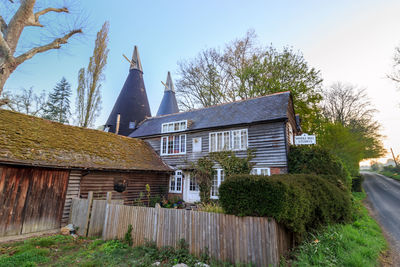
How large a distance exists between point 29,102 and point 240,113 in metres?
25.4

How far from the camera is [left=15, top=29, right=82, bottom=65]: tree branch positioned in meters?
8.05

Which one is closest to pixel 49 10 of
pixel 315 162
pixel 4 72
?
pixel 4 72

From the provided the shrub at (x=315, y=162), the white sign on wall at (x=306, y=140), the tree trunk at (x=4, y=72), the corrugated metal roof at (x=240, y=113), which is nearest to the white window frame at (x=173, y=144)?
the corrugated metal roof at (x=240, y=113)

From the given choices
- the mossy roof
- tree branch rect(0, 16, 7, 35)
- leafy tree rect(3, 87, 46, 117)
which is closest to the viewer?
the mossy roof

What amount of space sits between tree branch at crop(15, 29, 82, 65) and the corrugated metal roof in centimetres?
875

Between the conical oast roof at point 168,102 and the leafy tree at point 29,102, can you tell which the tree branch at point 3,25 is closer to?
the leafy tree at point 29,102

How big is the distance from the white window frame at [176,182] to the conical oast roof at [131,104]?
384 inches

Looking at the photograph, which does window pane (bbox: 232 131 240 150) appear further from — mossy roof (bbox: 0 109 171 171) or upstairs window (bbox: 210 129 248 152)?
mossy roof (bbox: 0 109 171 171)

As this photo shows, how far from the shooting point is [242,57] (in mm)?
22688

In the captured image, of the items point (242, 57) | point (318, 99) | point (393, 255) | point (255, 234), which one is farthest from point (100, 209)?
point (242, 57)

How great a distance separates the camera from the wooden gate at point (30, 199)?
684cm

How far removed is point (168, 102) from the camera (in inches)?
1075

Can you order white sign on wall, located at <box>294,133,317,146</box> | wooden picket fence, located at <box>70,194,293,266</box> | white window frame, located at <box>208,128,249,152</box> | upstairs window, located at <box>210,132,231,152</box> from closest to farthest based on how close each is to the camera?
wooden picket fence, located at <box>70,194,293,266</box>, white sign on wall, located at <box>294,133,317,146</box>, white window frame, located at <box>208,128,249,152</box>, upstairs window, located at <box>210,132,231,152</box>

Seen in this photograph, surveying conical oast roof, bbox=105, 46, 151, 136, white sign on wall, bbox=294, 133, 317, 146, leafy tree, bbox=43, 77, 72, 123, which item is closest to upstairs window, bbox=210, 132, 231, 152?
white sign on wall, bbox=294, 133, 317, 146
